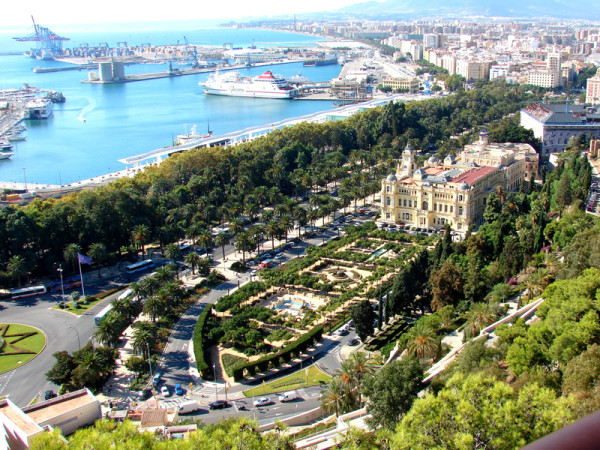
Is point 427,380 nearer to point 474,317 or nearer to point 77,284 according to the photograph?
point 474,317

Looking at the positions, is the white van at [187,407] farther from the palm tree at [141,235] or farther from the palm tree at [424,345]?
the palm tree at [141,235]

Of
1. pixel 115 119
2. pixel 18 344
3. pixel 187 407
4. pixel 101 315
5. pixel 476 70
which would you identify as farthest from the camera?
pixel 476 70

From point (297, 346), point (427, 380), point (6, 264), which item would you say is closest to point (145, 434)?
point (427, 380)

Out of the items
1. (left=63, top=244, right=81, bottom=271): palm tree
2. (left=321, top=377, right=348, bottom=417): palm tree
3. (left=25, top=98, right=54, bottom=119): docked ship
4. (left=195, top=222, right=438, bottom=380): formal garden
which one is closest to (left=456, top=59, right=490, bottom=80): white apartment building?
(left=25, top=98, right=54, bottom=119): docked ship

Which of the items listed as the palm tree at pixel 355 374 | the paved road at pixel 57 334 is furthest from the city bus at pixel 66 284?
the palm tree at pixel 355 374

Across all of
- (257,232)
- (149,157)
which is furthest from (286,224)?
(149,157)

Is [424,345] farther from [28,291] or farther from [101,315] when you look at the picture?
[28,291]
